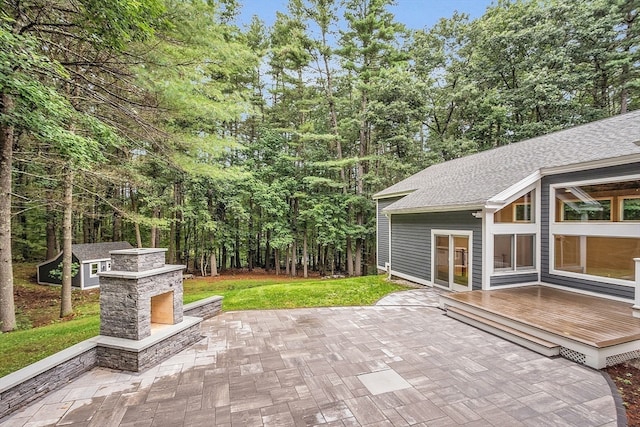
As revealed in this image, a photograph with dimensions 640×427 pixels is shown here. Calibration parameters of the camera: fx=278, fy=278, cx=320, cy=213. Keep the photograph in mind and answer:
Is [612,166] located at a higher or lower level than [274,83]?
Result: lower

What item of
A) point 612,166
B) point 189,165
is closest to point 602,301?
point 612,166

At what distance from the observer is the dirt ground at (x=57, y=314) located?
10.1ft

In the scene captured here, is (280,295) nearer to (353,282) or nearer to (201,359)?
(353,282)

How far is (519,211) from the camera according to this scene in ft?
22.4

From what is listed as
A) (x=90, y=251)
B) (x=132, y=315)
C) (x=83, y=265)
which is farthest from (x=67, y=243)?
(x=132, y=315)

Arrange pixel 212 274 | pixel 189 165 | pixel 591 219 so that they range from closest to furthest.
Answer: pixel 591 219, pixel 189 165, pixel 212 274

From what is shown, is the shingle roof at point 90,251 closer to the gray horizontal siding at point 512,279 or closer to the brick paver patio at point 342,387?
the brick paver patio at point 342,387

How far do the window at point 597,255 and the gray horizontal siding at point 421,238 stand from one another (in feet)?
5.93

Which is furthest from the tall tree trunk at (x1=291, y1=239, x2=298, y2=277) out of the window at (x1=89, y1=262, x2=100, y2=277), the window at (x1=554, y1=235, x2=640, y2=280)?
the window at (x1=554, y1=235, x2=640, y2=280)

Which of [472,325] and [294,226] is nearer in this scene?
[472,325]

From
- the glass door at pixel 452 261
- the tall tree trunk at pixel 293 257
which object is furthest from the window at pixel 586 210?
the tall tree trunk at pixel 293 257

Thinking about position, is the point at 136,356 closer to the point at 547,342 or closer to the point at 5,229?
the point at 5,229

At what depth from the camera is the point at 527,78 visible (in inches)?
543

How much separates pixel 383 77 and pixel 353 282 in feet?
36.8
